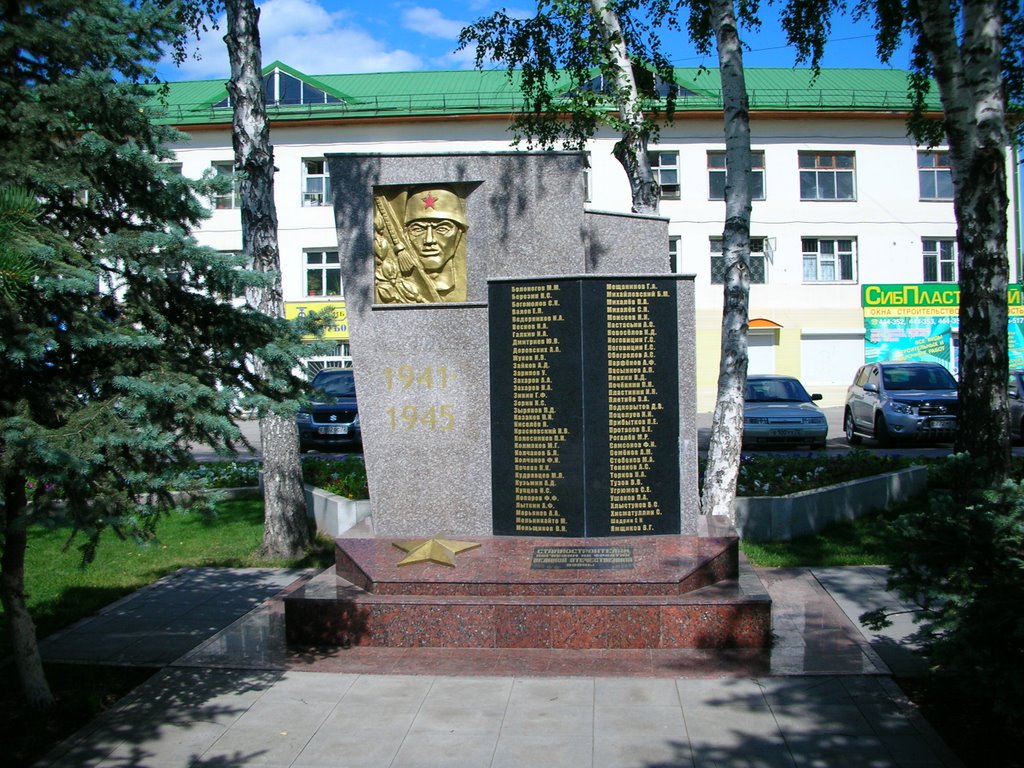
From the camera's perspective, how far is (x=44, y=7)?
5086 millimetres

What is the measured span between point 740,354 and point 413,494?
3.79 m

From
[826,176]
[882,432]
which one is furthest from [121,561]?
[826,176]

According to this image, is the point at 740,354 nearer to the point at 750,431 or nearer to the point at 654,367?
the point at 654,367

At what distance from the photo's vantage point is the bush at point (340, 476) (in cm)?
1200

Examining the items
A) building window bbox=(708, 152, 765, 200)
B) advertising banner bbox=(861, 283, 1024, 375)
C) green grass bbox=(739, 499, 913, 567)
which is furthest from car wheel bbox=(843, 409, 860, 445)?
building window bbox=(708, 152, 765, 200)

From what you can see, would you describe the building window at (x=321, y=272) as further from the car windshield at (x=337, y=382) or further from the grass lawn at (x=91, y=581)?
the grass lawn at (x=91, y=581)

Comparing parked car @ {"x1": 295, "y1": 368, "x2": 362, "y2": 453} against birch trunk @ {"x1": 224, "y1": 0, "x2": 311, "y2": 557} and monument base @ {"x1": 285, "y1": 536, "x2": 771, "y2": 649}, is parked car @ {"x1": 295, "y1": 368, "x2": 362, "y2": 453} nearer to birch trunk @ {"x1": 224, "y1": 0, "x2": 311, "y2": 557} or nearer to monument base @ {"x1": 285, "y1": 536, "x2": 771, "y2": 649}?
birch trunk @ {"x1": 224, "y1": 0, "x2": 311, "y2": 557}

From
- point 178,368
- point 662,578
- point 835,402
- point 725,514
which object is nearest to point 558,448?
point 662,578

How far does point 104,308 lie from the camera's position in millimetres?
5223

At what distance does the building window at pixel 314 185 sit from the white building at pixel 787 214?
49 mm

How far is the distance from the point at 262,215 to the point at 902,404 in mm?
12895

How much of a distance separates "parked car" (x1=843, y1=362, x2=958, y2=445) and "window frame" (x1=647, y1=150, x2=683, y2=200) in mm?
12147

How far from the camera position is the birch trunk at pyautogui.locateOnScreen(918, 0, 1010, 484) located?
25.3ft

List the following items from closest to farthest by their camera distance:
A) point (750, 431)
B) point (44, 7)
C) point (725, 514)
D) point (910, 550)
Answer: point (44, 7), point (910, 550), point (725, 514), point (750, 431)
